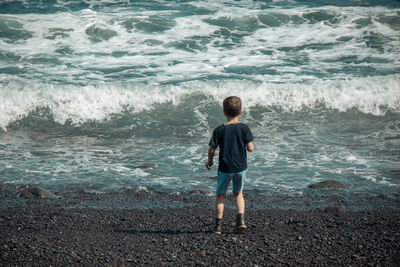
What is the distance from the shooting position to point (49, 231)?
4.78 meters

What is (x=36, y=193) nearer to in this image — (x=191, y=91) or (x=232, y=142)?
(x=232, y=142)

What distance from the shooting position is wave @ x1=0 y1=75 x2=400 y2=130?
1064 cm

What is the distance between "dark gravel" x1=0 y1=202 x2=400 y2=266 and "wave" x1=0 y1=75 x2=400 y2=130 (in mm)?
5384

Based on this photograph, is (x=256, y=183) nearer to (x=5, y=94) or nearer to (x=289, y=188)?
(x=289, y=188)

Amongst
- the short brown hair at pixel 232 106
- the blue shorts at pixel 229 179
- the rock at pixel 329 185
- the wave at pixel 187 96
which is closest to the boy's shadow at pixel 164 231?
the blue shorts at pixel 229 179

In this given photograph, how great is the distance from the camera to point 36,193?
6.06 metres

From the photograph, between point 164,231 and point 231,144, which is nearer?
point 231,144

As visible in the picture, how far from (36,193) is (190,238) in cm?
266

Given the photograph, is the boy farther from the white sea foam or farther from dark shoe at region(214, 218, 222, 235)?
the white sea foam

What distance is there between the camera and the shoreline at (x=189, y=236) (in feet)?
13.4

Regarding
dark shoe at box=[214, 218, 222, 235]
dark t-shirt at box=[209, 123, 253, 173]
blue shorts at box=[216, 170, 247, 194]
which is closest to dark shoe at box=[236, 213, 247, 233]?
dark shoe at box=[214, 218, 222, 235]

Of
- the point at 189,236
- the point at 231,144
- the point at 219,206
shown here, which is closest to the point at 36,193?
the point at 189,236

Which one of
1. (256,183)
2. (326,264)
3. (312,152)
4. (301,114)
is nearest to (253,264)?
(326,264)

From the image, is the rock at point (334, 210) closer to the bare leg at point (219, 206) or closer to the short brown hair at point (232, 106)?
the bare leg at point (219, 206)
